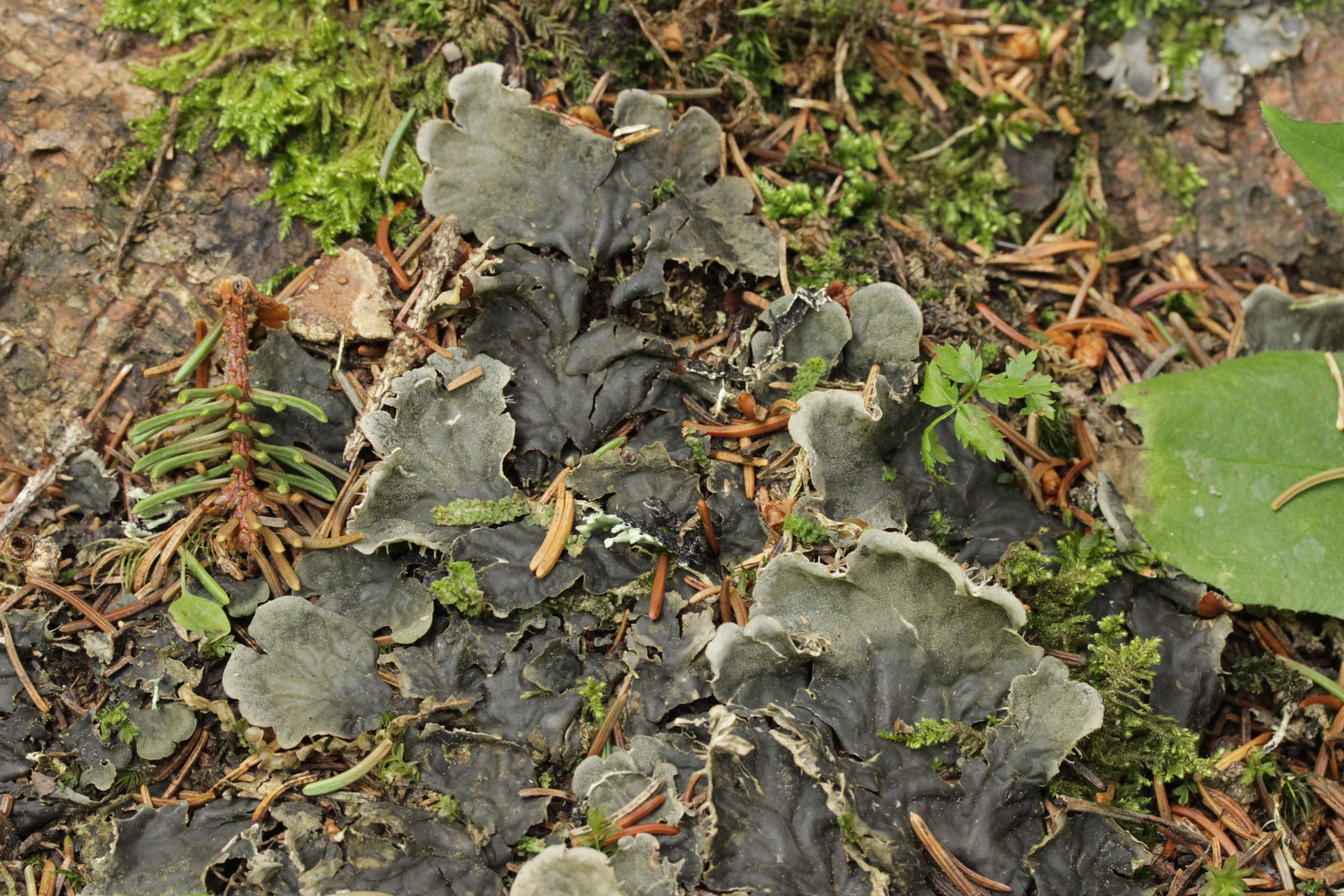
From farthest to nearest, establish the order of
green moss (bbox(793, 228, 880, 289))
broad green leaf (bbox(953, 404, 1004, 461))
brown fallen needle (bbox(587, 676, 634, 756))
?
1. green moss (bbox(793, 228, 880, 289))
2. broad green leaf (bbox(953, 404, 1004, 461))
3. brown fallen needle (bbox(587, 676, 634, 756))

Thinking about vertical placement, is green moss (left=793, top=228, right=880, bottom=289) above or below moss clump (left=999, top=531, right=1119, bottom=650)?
above

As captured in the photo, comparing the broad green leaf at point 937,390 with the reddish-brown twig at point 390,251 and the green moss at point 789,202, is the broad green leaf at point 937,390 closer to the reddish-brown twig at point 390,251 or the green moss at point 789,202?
the green moss at point 789,202

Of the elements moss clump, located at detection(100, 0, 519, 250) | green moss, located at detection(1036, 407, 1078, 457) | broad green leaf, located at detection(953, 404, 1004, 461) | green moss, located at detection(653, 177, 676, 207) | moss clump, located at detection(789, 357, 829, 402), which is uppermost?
moss clump, located at detection(100, 0, 519, 250)

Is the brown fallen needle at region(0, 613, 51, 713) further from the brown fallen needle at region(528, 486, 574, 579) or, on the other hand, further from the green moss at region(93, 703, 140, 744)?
the brown fallen needle at region(528, 486, 574, 579)

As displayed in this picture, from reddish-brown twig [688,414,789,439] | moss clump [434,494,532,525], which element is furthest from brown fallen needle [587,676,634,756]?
reddish-brown twig [688,414,789,439]

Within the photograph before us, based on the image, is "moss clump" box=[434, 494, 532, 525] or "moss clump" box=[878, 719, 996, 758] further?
"moss clump" box=[434, 494, 532, 525]

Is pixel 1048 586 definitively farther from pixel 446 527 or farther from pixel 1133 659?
pixel 446 527

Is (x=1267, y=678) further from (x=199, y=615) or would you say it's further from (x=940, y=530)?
(x=199, y=615)
